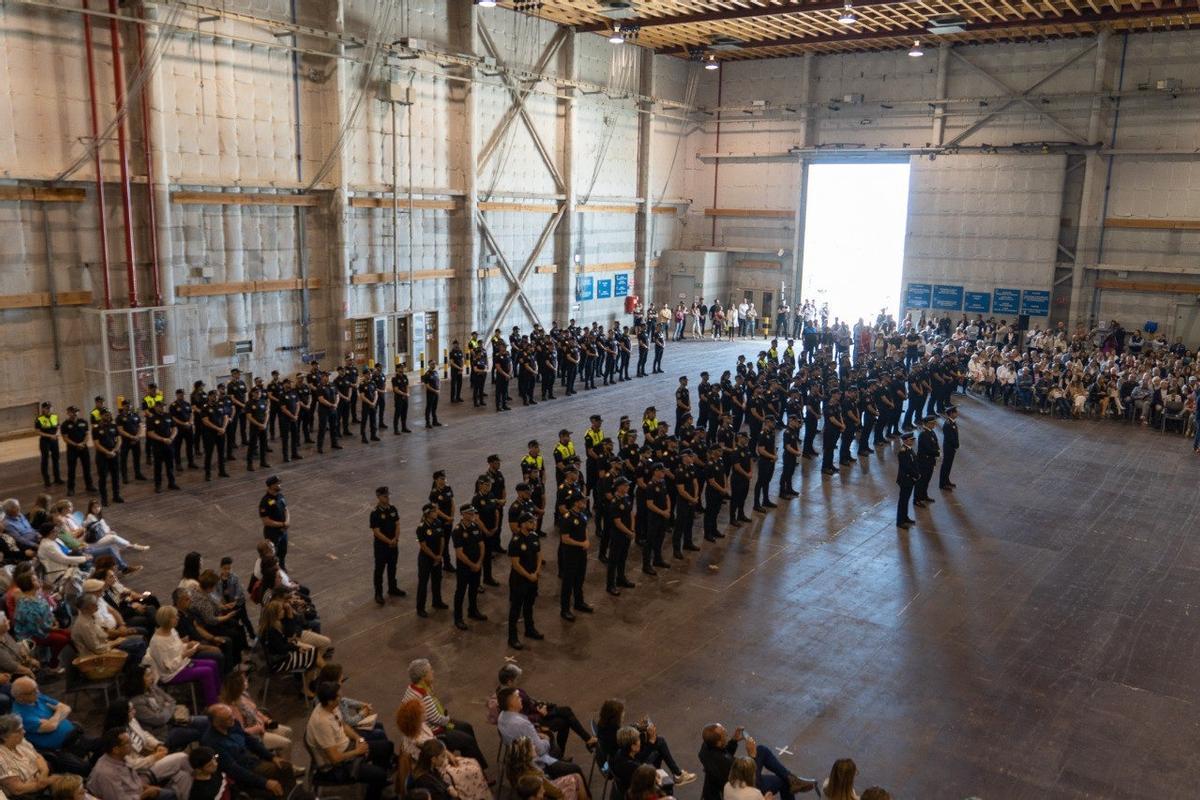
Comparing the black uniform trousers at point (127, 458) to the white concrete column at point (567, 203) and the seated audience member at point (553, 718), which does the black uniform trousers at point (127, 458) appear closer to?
the seated audience member at point (553, 718)

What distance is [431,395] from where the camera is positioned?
17.6m

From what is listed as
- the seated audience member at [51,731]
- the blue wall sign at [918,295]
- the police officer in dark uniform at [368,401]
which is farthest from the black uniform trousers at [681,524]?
the blue wall sign at [918,295]

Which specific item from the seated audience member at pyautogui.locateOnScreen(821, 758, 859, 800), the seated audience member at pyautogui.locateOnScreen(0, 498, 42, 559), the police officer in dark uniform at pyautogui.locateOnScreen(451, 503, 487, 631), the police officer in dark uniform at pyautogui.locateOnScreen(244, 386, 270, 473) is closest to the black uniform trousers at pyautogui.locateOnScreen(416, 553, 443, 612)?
the police officer in dark uniform at pyautogui.locateOnScreen(451, 503, 487, 631)

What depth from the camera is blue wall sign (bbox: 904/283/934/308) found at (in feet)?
97.0

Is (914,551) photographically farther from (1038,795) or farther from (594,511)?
(1038,795)

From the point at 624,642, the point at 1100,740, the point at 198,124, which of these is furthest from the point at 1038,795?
the point at 198,124

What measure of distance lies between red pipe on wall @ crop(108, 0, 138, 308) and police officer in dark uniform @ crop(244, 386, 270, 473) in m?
3.50

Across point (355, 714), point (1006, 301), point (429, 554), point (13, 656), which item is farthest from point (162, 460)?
point (1006, 301)

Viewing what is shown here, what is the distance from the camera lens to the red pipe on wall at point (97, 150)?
48.9ft

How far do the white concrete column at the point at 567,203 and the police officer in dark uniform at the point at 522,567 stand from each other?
727 inches

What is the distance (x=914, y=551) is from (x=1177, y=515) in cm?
506

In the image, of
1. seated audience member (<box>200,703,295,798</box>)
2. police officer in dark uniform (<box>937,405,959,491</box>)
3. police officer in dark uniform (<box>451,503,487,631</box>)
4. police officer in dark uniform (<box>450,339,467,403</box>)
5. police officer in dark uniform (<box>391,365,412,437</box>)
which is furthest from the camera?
police officer in dark uniform (<box>450,339,467,403</box>)

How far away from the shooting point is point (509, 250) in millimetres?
25016

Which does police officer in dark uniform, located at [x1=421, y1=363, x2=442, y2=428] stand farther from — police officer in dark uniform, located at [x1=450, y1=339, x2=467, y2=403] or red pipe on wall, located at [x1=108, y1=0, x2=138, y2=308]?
red pipe on wall, located at [x1=108, y1=0, x2=138, y2=308]
